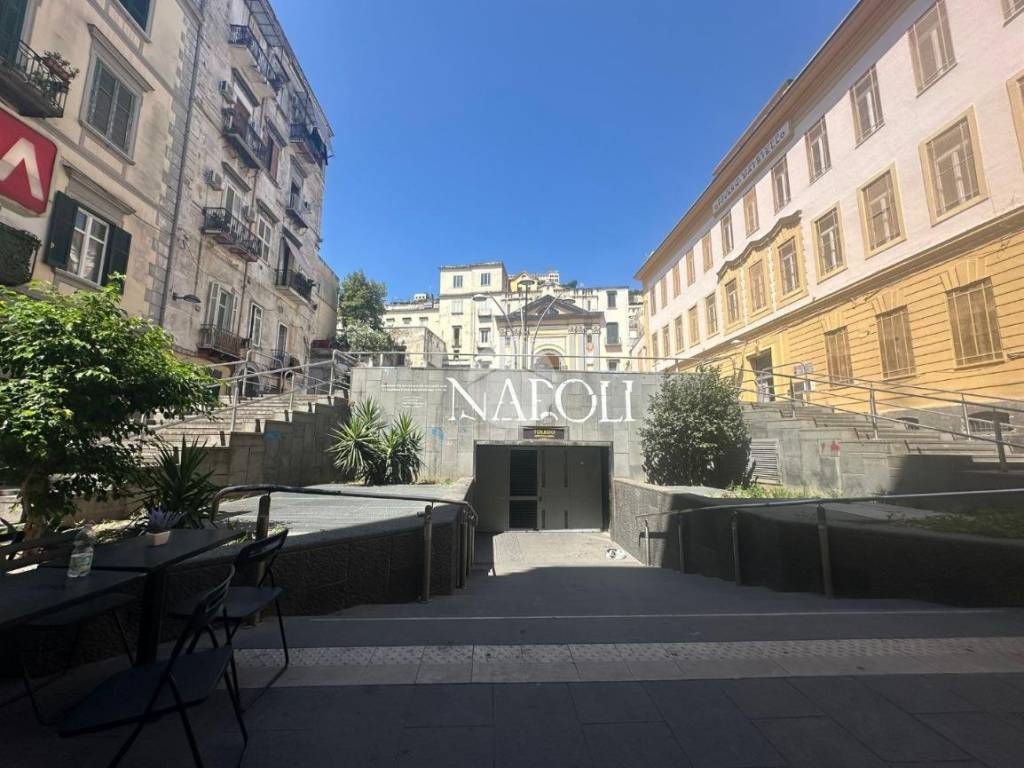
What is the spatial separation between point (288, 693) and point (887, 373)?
673 inches

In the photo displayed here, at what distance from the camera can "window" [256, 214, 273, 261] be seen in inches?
748

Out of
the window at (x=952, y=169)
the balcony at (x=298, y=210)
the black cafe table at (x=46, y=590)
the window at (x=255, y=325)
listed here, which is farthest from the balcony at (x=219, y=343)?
the window at (x=952, y=169)

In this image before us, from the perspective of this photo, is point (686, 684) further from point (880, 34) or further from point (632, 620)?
point (880, 34)

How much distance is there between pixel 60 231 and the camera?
1005 centimetres

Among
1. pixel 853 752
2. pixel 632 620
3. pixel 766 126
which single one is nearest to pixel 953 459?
pixel 632 620

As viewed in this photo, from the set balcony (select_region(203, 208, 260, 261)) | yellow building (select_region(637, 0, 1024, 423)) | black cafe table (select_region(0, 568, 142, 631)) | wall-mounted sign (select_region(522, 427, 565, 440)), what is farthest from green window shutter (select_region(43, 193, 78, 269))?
yellow building (select_region(637, 0, 1024, 423))

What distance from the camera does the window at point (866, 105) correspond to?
14547mm

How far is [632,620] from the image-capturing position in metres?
3.99

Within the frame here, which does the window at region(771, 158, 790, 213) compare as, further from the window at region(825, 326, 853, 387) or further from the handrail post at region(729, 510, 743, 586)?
the handrail post at region(729, 510, 743, 586)

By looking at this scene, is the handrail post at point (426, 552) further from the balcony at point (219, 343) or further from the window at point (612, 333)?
the window at point (612, 333)

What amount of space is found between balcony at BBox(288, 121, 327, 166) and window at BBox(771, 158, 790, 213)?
70.5 feet

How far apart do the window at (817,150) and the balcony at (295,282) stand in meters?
21.6

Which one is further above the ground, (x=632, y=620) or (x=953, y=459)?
(x=953, y=459)

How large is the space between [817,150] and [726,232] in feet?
19.8
